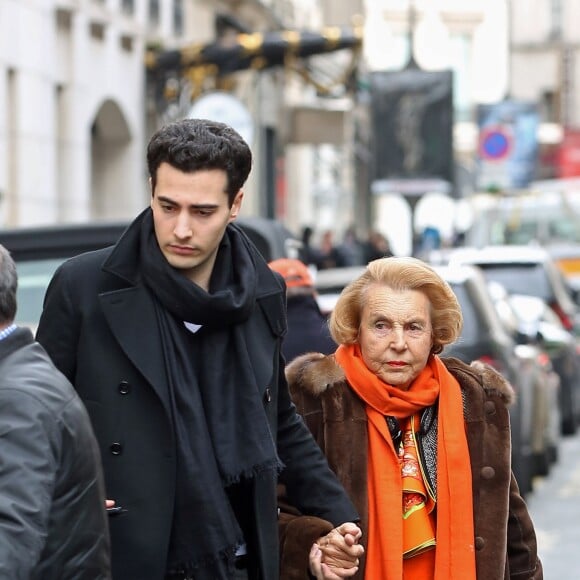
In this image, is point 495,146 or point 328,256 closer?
point 328,256

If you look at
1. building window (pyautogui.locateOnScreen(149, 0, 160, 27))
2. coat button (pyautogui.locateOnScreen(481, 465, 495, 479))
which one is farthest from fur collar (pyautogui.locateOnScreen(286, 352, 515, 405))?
building window (pyautogui.locateOnScreen(149, 0, 160, 27))

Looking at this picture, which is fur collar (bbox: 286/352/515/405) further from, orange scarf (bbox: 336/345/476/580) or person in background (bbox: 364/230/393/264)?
person in background (bbox: 364/230/393/264)

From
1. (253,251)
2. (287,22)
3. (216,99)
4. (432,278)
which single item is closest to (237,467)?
(253,251)

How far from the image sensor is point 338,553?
5066 mm

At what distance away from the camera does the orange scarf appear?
5.16 metres

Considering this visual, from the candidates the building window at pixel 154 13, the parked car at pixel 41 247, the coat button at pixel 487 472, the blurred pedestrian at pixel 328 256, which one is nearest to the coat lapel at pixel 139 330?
the coat button at pixel 487 472

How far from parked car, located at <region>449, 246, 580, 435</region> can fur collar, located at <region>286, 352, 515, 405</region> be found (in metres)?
14.0

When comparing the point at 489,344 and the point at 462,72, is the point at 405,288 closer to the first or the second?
the point at 489,344

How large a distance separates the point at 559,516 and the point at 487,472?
840 cm

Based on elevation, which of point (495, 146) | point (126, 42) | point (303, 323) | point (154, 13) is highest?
point (154, 13)

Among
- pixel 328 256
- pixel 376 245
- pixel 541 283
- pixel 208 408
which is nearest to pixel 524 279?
pixel 541 283

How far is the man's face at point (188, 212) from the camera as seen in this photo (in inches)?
183

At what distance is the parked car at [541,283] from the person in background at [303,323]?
10.4m

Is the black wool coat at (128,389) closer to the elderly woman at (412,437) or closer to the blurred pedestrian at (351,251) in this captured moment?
the elderly woman at (412,437)
